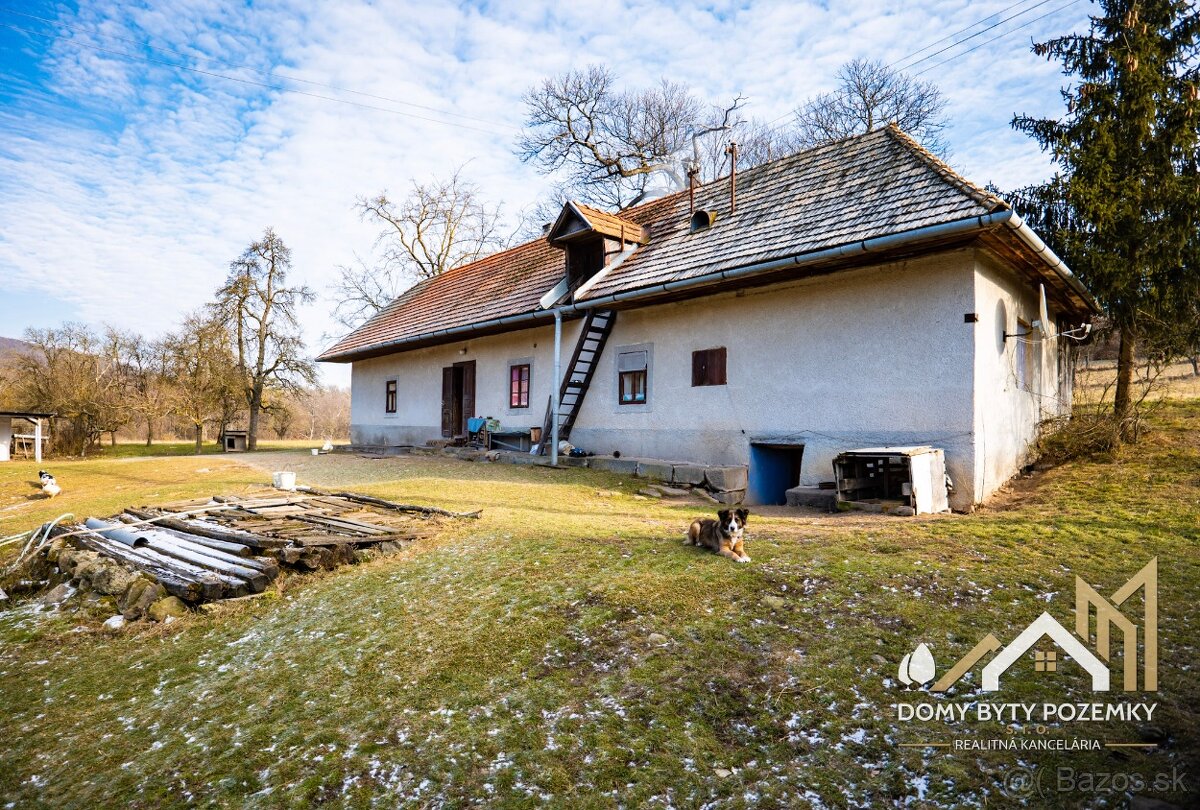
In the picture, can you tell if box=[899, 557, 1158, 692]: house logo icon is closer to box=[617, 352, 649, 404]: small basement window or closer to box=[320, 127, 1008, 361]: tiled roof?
box=[320, 127, 1008, 361]: tiled roof

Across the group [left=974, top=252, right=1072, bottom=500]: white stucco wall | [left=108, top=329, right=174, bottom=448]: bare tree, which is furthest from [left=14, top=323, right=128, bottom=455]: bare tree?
[left=974, top=252, right=1072, bottom=500]: white stucco wall

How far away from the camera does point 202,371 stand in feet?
91.8

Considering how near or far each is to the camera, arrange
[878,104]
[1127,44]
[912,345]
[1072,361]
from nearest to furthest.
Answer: [912,345], [1127,44], [1072,361], [878,104]

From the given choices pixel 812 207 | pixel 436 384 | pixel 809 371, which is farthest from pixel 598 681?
pixel 436 384

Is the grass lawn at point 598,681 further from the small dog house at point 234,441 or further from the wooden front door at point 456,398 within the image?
the small dog house at point 234,441

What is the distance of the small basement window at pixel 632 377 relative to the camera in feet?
44.9

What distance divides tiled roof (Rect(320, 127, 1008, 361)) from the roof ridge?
0.8 inches

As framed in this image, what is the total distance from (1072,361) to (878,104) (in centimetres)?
1684

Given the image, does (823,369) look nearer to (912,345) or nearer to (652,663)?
(912,345)

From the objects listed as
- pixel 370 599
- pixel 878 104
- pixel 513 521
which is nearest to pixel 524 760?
pixel 370 599

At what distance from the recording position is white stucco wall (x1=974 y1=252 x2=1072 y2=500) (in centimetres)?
928

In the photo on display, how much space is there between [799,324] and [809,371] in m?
0.86

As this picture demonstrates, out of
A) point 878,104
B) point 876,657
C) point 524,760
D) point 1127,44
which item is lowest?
point 524,760

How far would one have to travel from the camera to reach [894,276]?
991 cm
